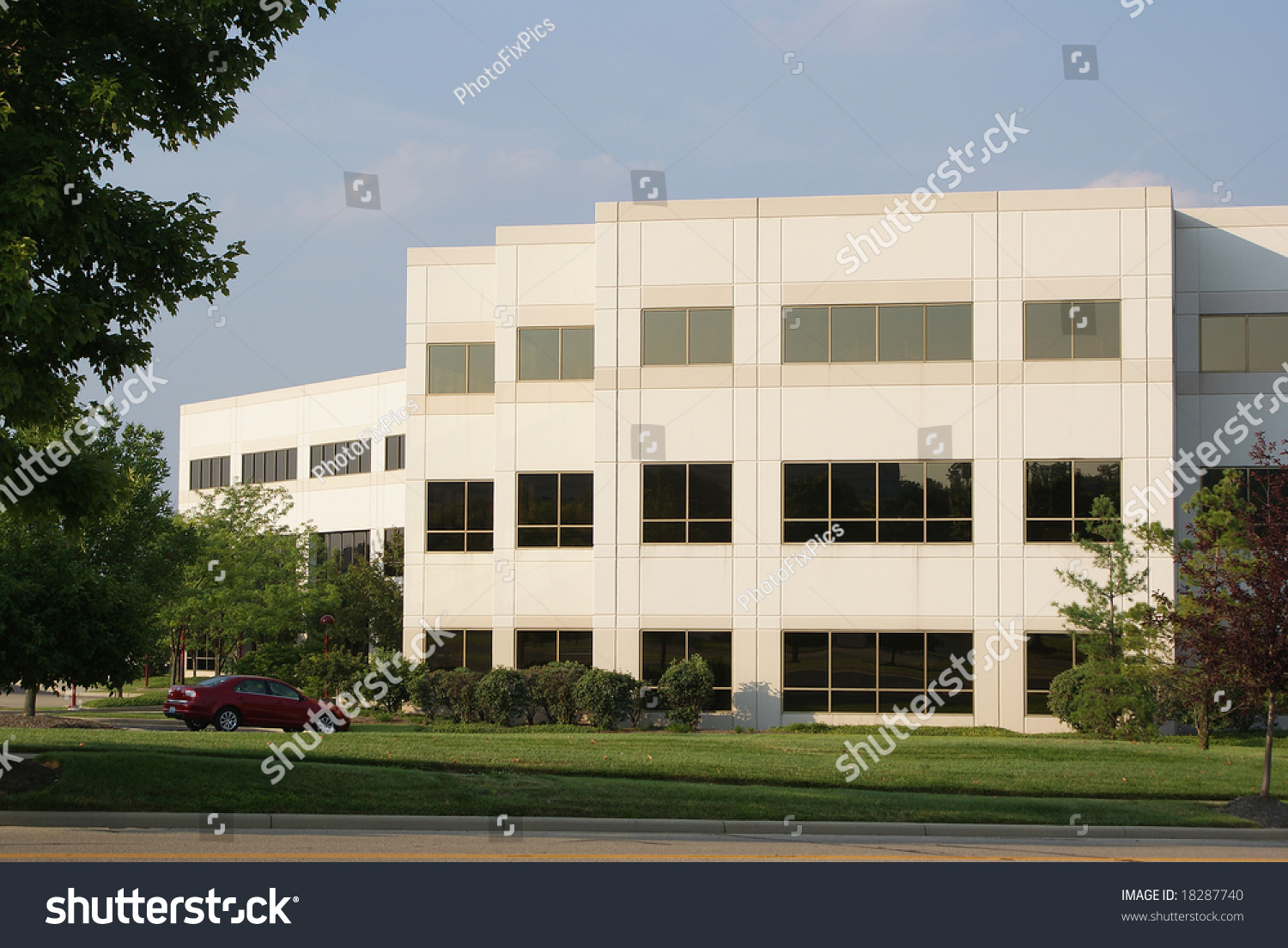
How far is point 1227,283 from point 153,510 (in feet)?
90.4

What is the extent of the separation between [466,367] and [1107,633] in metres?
17.5

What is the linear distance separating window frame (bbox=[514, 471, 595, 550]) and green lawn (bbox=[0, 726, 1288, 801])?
704 cm

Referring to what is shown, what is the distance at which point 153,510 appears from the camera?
92.0ft

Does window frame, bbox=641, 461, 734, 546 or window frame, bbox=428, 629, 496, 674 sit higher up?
window frame, bbox=641, 461, 734, 546

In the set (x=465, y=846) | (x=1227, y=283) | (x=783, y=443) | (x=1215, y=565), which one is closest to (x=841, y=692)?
(x=783, y=443)

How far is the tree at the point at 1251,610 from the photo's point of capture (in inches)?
603

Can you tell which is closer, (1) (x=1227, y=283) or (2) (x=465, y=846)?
(2) (x=465, y=846)

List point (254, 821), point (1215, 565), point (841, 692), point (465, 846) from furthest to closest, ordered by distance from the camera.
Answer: point (841, 692), point (1215, 565), point (254, 821), point (465, 846)

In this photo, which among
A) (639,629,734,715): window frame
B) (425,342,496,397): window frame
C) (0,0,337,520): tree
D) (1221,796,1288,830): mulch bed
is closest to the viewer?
(0,0,337,520): tree

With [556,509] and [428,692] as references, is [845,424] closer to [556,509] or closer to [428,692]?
[556,509]

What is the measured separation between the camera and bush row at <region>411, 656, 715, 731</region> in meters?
26.9

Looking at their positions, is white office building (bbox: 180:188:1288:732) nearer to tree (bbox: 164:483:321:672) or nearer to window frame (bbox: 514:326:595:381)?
window frame (bbox: 514:326:595:381)

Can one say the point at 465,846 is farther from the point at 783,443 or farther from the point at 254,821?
the point at 783,443

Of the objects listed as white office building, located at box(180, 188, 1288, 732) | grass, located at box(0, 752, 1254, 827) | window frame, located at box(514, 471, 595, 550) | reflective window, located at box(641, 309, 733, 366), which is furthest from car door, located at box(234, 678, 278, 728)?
reflective window, located at box(641, 309, 733, 366)
